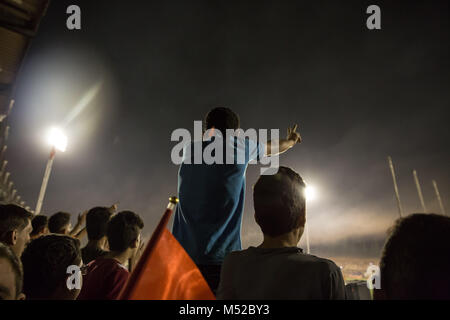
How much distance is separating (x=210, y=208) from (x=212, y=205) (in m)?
0.04

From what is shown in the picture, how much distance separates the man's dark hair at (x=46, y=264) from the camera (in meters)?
2.37

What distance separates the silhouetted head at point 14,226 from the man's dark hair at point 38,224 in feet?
7.87

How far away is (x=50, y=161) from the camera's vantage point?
45.5ft

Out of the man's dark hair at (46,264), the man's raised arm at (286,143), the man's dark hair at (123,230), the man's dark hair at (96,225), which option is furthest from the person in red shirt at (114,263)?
the man's raised arm at (286,143)

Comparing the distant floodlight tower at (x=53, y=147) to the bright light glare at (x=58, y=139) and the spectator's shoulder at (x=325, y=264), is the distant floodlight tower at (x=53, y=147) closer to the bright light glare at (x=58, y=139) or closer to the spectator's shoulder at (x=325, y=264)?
the bright light glare at (x=58, y=139)

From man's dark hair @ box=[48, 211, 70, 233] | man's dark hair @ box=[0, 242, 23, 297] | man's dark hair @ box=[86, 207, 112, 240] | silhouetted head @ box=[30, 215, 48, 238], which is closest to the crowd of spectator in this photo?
man's dark hair @ box=[0, 242, 23, 297]

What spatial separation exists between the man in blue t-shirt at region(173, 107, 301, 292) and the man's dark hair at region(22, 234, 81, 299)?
3.43 feet

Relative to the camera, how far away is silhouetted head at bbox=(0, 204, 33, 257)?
10.9 feet

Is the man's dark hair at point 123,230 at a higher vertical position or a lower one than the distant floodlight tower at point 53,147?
lower

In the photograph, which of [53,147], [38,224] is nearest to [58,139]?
[53,147]

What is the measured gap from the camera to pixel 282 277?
1718mm

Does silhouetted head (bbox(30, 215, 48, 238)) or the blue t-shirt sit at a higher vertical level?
silhouetted head (bbox(30, 215, 48, 238))

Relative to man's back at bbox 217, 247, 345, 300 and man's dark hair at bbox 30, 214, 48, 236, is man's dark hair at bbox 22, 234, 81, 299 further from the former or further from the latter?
man's dark hair at bbox 30, 214, 48, 236

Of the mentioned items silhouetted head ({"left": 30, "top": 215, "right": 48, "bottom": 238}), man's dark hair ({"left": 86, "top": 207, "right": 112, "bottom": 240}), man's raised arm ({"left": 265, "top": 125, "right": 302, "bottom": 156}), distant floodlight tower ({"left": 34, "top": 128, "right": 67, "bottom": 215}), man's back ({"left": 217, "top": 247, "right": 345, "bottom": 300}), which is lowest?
man's back ({"left": 217, "top": 247, "right": 345, "bottom": 300})
